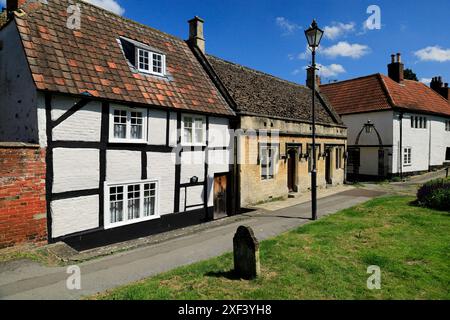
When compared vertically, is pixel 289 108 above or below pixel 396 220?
above

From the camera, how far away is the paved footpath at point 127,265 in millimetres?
6359

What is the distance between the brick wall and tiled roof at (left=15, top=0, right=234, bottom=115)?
6.87 feet

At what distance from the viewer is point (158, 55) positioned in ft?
44.5

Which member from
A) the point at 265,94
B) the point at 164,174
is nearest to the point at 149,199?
the point at 164,174

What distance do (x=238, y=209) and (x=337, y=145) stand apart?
12431 millimetres

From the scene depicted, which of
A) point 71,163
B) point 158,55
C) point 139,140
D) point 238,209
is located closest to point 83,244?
point 71,163

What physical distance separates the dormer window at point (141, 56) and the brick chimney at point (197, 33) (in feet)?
16.5

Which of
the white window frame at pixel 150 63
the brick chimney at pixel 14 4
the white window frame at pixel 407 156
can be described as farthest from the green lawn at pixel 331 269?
the white window frame at pixel 407 156

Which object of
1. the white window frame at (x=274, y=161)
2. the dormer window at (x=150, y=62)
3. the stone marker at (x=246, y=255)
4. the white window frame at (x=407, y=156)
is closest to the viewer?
the stone marker at (x=246, y=255)

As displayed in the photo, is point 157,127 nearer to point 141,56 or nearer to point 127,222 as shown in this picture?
point 141,56

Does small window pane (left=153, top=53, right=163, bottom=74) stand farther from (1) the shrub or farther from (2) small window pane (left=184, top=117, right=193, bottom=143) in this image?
(1) the shrub

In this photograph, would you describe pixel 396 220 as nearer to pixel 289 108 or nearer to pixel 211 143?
pixel 211 143

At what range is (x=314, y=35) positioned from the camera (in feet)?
38.3

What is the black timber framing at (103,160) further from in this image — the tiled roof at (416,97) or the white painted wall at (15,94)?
the tiled roof at (416,97)
